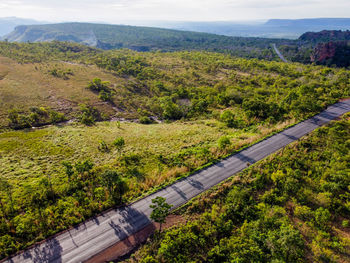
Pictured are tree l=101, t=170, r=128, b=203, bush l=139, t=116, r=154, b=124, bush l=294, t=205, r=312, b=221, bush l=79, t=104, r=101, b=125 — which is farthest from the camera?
bush l=139, t=116, r=154, b=124

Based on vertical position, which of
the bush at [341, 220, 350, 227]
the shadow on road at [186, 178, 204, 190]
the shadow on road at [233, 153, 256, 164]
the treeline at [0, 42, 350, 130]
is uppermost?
the treeline at [0, 42, 350, 130]

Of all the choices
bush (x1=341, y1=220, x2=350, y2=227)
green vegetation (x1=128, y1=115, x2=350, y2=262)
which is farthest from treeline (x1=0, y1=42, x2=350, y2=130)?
bush (x1=341, y1=220, x2=350, y2=227)

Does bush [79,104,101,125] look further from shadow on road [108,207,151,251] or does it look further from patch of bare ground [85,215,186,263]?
patch of bare ground [85,215,186,263]

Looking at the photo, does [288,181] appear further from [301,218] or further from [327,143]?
[327,143]

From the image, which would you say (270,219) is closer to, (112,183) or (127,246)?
(127,246)

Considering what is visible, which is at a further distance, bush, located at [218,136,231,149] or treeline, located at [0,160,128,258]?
bush, located at [218,136,231,149]

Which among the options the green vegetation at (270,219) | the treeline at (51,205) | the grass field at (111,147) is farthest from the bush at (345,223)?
the treeline at (51,205)

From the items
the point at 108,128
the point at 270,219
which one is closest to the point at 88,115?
the point at 108,128
